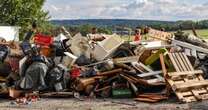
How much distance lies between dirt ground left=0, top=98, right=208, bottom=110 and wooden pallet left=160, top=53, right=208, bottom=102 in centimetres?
35

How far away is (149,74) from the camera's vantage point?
53.2 ft

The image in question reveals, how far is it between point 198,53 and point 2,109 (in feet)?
24.4

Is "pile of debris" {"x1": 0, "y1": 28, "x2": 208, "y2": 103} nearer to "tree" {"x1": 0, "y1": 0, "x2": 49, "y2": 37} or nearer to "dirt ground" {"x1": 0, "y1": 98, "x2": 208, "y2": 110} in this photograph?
"dirt ground" {"x1": 0, "y1": 98, "x2": 208, "y2": 110}

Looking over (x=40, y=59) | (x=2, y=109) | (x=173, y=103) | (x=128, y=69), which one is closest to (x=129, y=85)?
(x=128, y=69)

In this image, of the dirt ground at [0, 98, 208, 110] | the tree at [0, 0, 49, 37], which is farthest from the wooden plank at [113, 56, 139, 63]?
the tree at [0, 0, 49, 37]

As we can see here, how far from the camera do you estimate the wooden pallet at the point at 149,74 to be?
15902mm

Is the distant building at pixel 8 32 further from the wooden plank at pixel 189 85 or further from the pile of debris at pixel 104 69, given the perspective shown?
the wooden plank at pixel 189 85

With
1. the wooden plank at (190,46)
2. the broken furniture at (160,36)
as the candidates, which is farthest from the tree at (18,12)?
the wooden plank at (190,46)

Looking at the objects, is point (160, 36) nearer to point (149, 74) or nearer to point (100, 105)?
point (149, 74)

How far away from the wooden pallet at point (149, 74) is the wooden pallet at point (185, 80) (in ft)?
1.04

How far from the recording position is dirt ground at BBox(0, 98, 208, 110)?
14.1 meters

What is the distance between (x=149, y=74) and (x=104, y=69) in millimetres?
1512

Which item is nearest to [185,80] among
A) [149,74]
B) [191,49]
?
[149,74]

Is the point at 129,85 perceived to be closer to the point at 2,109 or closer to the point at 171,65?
the point at 171,65
